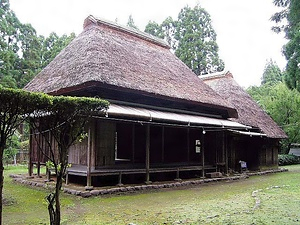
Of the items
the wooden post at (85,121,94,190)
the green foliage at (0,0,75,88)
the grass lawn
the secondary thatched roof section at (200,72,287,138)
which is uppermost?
the green foliage at (0,0,75,88)

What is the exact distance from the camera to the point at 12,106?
4.90 meters

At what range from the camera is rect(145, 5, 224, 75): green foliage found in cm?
2911

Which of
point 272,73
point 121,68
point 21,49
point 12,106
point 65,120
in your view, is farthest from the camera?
point 272,73

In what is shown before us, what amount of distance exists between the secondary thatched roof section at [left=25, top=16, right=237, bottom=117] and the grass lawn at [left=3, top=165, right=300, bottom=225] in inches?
137

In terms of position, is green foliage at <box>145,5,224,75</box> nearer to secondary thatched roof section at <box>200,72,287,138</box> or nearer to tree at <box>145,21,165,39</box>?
tree at <box>145,21,165,39</box>

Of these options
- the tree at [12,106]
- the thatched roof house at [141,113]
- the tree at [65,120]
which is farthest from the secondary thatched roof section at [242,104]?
the tree at [12,106]

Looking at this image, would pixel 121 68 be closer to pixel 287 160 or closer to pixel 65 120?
pixel 65 120

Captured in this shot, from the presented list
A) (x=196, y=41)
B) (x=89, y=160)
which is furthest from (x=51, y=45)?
(x=89, y=160)

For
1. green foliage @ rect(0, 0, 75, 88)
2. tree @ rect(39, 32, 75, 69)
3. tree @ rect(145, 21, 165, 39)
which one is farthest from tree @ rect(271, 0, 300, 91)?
tree @ rect(145, 21, 165, 39)

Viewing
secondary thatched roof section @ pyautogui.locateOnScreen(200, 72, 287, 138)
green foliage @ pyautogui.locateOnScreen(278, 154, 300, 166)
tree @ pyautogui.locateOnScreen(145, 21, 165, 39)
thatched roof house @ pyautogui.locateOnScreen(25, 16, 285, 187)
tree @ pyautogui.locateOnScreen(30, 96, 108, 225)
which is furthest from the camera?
tree @ pyautogui.locateOnScreen(145, 21, 165, 39)

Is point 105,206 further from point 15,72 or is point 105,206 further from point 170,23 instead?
point 170,23

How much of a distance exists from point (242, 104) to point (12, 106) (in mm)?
16436

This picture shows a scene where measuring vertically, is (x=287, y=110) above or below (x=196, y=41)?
below

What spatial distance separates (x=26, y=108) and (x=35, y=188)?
655 cm
